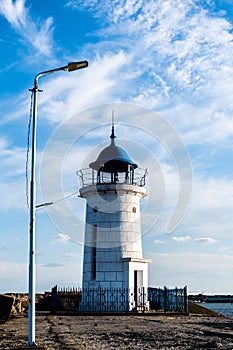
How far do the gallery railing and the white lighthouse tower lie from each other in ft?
0.25

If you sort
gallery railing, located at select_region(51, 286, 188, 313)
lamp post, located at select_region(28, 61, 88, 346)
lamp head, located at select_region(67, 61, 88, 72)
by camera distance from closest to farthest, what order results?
lamp post, located at select_region(28, 61, 88, 346) → lamp head, located at select_region(67, 61, 88, 72) → gallery railing, located at select_region(51, 286, 188, 313)

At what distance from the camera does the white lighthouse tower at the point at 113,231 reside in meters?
31.6

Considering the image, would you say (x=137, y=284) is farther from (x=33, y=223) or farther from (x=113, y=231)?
(x=33, y=223)

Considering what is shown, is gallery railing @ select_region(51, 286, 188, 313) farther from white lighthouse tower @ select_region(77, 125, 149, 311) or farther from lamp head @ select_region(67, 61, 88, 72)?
lamp head @ select_region(67, 61, 88, 72)

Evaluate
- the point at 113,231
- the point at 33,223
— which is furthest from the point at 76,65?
the point at 113,231

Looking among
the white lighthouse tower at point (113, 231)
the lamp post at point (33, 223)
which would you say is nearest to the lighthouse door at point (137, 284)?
the white lighthouse tower at point (113, 231)

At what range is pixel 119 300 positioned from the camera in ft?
102

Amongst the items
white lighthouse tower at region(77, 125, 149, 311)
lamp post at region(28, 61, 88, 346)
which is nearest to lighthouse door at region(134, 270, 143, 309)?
white lighthouse tower at region(77, 125, 149, 311)

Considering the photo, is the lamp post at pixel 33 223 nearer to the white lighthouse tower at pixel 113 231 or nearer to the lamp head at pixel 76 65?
the lamp head at pixel 76 65

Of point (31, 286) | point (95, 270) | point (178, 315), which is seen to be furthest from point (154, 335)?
point (95, 270)

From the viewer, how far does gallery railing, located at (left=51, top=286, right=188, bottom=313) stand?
1223 inches

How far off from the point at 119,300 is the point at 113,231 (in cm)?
394

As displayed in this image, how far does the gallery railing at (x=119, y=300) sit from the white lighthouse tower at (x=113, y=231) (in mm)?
76

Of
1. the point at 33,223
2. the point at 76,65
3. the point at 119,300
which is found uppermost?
the point at 76,65
